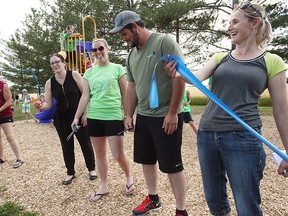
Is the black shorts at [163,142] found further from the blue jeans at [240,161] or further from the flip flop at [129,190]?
the flip flop at [129,190]

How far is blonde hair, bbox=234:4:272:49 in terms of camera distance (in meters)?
1.58

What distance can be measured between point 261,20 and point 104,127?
2.02 m

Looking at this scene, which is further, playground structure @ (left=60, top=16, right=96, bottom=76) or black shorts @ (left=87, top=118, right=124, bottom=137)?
playground structure @ (left=60, top=16, right=96, bottom=76)

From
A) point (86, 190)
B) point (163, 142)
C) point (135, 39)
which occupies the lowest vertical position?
point (86, 190)

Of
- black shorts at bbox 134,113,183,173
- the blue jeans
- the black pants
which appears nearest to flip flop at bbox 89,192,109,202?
the black pants

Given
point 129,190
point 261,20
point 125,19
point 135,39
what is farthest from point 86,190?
point 261,20

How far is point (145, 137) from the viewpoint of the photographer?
2.49 metres

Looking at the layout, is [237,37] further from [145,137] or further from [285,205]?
[285,205]

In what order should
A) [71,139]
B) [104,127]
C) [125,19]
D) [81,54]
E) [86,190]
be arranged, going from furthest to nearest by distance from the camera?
[81,54], [71,139], [86,190], [104,127], [125,19]

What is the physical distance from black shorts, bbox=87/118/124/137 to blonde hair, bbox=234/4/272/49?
5.96ft

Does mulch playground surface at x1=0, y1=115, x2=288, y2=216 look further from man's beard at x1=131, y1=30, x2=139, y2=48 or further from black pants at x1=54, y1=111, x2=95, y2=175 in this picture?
man's beard at x1=131, y1=30, x2=139, y2=48

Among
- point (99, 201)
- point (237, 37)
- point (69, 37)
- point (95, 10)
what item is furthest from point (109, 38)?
point (237, 37)

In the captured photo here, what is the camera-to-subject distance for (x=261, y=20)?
1.60 meters

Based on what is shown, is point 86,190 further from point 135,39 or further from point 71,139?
point 135,39
